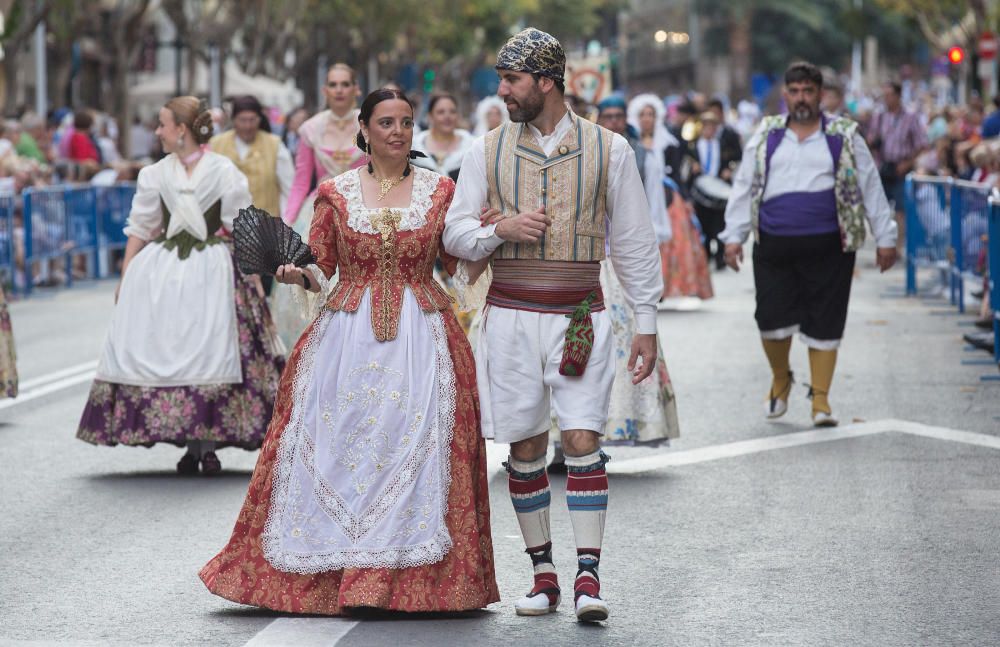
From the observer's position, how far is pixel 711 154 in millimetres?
23531

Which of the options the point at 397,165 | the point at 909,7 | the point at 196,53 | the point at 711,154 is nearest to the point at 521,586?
the point at 397,165

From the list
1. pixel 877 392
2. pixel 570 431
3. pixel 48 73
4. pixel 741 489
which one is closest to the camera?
pixel 570 431

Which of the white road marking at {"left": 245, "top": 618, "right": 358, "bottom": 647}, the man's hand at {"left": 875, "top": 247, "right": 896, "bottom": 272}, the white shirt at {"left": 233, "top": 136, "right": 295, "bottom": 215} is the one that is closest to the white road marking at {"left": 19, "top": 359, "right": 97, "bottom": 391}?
the white shirt at {"left": 233, "top": 136, "right": 295, "bottom": 215}

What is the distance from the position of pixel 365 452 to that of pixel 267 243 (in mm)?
778

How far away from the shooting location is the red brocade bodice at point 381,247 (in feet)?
22.4

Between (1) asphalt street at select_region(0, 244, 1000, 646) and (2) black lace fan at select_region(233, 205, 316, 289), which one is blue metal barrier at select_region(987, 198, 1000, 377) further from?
(2) black lace fan at select_region(233, 205, 316, 289)

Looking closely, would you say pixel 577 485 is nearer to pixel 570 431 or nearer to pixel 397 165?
pixel 570 431

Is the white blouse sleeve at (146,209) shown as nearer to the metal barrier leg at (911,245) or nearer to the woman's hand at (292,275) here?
the woman's hand at (292,275)

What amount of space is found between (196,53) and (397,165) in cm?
3572

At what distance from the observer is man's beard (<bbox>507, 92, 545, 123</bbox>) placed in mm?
6543

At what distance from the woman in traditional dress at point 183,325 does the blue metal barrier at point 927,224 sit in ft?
31.0

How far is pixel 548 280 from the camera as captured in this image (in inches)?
259

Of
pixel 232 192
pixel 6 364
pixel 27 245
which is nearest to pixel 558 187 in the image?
pixel 232 192

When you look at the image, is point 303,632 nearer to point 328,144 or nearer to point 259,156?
point 328,144
